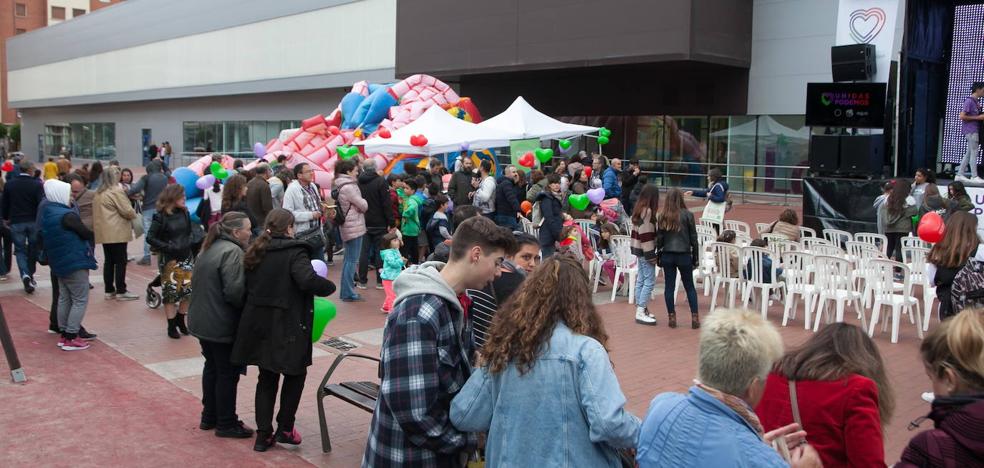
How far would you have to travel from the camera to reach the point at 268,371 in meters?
5.32

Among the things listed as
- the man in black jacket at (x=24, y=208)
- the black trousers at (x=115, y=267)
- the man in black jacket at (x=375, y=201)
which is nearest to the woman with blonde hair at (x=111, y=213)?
the black trousers at (x=115, y=267)

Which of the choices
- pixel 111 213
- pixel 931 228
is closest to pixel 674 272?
pixel 931 228

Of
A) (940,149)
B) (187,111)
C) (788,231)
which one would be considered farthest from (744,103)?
(187,111)

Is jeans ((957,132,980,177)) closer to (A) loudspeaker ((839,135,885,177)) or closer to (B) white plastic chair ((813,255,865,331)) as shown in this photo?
(A) loudspeaker ((839,135,885,177))

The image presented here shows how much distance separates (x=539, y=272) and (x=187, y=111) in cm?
4823

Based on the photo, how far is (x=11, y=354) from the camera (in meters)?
6.89

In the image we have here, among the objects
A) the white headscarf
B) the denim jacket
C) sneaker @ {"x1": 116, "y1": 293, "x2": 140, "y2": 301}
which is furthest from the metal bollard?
the denim jacket

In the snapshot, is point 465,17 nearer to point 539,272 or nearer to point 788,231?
point 788,231

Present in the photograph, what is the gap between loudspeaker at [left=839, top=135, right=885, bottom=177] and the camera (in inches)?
602

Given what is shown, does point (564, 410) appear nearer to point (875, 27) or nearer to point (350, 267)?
point (350, 267)

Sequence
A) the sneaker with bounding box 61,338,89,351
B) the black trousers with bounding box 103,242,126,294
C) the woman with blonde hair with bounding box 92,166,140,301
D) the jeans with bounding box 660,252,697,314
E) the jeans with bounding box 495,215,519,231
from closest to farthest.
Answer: the sneaker with bounding box 61,338,89,351, the jeans with bounding box 660,252,697,314, the woman with blonde hair with bounding box 92,166,140,301, the black trousers with bounding box 103,242,126,294, the jeans with bounding box 495,215,519,231

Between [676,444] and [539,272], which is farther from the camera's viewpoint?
[539,272]

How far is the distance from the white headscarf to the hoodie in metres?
5.95

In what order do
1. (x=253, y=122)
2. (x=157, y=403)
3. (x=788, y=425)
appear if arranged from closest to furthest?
1. (x=788, y=425)
2. (x=157, y=403)
3. (x=253, y=122)
